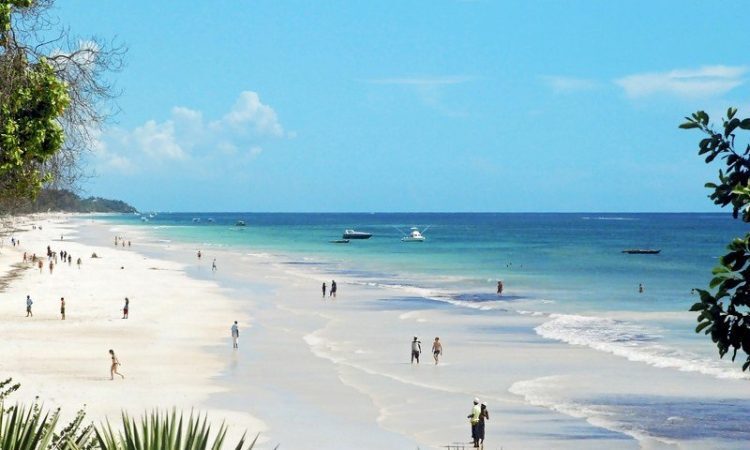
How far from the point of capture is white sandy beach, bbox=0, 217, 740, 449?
2055 cm

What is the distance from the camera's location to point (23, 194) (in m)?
10.2

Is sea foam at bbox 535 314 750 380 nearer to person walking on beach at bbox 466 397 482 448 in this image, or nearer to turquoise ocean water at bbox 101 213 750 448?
turquoise ocean water at bbox 101 213 750 448

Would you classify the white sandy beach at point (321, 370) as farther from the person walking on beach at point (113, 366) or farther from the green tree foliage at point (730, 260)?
the green tree foliage at point (730, 260)

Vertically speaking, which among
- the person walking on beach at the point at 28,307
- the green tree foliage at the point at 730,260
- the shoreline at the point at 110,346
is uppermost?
the green tree foliage at the point at 730,260

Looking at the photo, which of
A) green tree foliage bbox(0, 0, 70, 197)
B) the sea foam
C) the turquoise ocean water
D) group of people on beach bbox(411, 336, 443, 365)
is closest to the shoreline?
green tree foliage bbox(0, 0, 70, 197)

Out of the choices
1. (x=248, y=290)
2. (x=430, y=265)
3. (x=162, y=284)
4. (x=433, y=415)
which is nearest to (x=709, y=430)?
(x=433, y=415)

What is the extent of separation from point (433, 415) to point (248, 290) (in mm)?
36463

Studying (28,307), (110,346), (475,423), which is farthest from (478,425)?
(28,307)

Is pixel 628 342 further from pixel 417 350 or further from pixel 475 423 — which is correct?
pixel 475 423

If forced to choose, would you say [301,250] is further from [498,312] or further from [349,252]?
[498,312]

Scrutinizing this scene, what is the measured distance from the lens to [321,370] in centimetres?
2781

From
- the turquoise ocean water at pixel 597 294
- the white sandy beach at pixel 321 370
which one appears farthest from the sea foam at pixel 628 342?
the white sandy beach at pixel 321 370

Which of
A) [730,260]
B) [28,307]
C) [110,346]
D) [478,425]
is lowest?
[110,346]

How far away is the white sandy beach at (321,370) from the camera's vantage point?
20.5m
